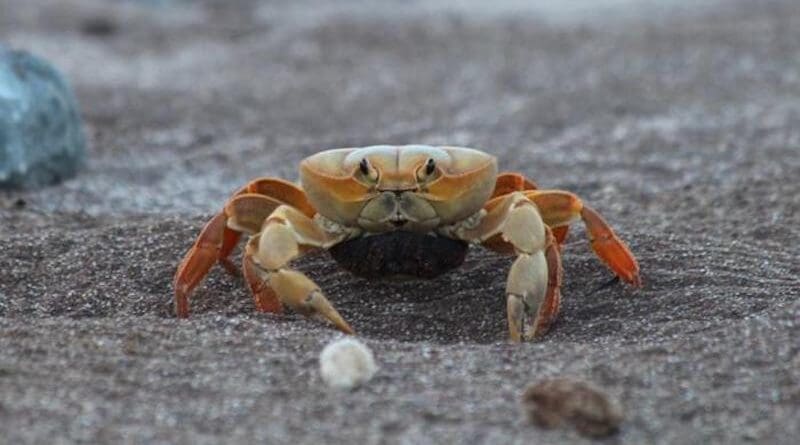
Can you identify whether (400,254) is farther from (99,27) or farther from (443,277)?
(99,27)

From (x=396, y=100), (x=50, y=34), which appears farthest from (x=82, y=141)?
(x=50, y=34)

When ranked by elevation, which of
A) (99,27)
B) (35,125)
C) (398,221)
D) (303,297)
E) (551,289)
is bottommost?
(99,27)

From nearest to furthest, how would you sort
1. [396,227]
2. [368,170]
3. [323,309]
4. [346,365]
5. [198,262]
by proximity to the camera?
1. [346,365]
2. [323,309]
3. [368,170]
4. [396,227]
5. [198,262]

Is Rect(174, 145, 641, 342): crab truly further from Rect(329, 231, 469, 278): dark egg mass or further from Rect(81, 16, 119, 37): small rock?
Rect(81, 16, 119, 37): small rock

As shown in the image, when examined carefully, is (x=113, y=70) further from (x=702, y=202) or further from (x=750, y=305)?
(x=750, y=305)

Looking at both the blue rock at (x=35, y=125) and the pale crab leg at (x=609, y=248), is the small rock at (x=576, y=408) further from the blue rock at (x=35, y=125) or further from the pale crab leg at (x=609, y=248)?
the blue rock at (x=35, y=125)

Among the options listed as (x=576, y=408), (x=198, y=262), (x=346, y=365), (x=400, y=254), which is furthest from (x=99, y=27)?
(x=576, y=408)

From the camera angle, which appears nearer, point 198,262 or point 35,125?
point 198,262
